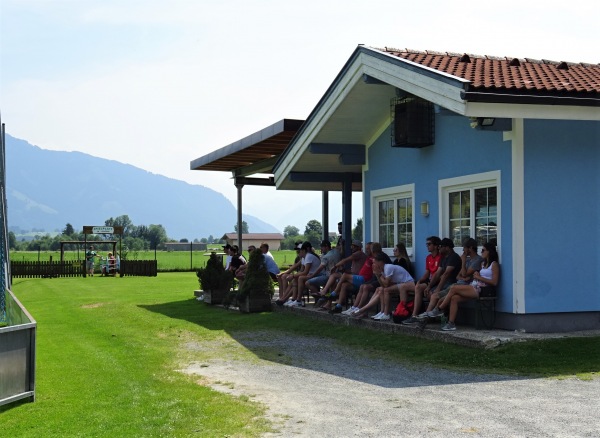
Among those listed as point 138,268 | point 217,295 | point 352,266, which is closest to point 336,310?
point 352,266

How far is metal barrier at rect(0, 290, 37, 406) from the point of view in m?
7.22

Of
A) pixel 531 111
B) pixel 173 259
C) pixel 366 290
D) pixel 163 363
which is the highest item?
pixel 531 111

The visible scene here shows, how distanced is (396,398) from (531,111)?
14.3 ft

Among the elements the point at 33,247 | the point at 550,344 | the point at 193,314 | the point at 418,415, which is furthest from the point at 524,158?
the point at 33,247

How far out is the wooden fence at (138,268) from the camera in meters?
37.9

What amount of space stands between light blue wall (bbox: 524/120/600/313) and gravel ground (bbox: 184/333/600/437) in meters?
2.56

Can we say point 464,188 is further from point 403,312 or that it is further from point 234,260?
Result: point 234,260

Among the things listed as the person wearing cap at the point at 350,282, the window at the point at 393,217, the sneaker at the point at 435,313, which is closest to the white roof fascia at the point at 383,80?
the window at the point at 393,217

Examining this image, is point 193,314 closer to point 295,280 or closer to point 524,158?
point 295,280

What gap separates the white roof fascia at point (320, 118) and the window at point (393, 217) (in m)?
1.65

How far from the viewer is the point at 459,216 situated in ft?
40.5

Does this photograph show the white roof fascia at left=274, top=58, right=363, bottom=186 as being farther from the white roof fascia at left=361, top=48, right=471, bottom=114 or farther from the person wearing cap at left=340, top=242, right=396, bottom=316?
the person wearing cap at left=340, top=242, right=396, bottom=316

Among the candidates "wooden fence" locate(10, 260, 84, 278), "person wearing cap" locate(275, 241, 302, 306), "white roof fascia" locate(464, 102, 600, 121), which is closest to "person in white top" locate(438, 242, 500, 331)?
"white roof fascia" locate(464, 102, 600, 121)

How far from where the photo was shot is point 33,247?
13962cm
